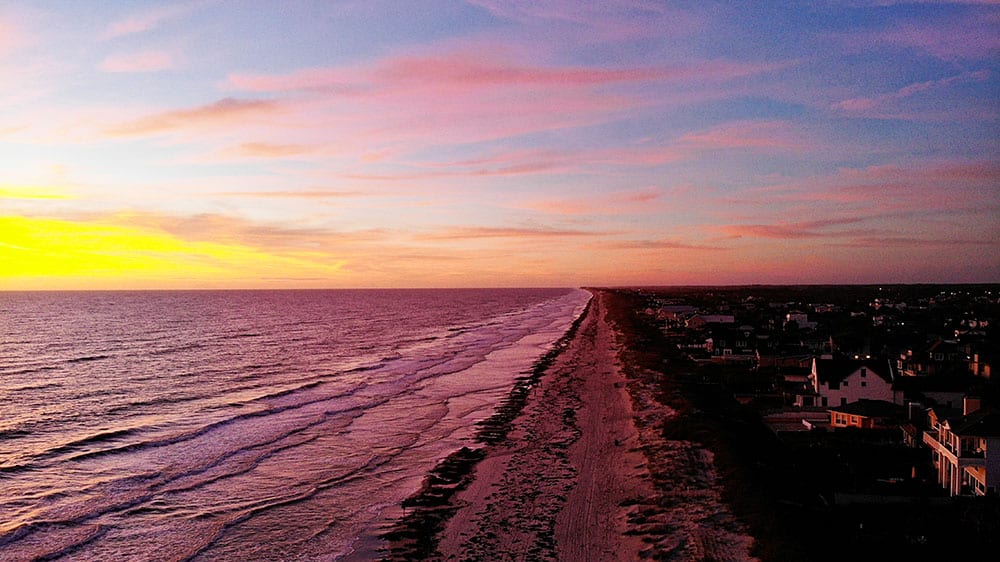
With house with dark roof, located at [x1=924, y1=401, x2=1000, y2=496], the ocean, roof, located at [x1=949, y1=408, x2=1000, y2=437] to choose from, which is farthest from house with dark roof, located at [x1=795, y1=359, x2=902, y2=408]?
the ocean

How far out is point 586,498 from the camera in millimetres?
22531

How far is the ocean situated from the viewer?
19.8 meters

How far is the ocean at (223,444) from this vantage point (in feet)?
64.9

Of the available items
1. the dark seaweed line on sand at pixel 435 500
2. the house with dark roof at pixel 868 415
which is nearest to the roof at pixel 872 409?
the house with dark roof at pixel 868 415

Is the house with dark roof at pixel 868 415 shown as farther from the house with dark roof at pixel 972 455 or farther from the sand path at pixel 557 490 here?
the sand path at pixel 557 490

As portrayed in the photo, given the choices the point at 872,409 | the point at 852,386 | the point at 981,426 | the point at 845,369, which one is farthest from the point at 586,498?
the point at 845,369

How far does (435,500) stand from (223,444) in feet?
42.8

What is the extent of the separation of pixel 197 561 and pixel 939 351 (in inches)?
2110

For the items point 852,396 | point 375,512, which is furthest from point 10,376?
point 852,396

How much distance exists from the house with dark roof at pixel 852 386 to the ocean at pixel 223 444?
1805 cm

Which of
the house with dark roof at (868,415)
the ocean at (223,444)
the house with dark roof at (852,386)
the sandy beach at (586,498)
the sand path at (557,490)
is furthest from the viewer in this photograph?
the house with dark roof at (852,386)

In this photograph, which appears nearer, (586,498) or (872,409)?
(586,498)

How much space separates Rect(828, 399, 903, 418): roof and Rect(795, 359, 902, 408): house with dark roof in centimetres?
376

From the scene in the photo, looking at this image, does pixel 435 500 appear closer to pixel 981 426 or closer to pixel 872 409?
pixel 981 426
